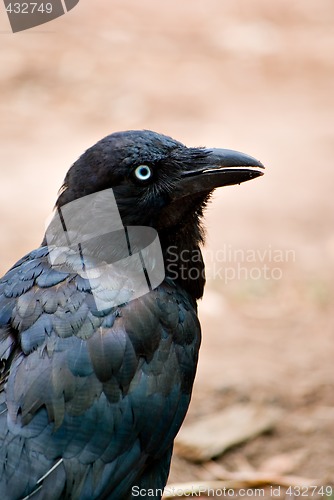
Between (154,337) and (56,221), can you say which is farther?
(56,221)

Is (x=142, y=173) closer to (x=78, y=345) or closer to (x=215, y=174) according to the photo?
(x=215, y=174)

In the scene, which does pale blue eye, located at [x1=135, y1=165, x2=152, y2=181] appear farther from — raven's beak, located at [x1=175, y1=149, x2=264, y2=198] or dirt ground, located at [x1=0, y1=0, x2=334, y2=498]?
dirt ground, located at [x1=0, y1=0, x2=334, y2=498]

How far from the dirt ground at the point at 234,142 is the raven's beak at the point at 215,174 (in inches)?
74.2

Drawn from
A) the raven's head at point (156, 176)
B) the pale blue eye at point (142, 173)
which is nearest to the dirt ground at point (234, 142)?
the raven's head at point (156, 176)

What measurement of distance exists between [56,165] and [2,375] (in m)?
5.45

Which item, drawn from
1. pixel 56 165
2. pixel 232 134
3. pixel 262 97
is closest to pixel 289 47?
pixel 262 97

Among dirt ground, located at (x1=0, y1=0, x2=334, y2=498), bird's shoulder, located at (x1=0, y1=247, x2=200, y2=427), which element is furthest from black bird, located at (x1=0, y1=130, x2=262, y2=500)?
dirt ground, located at (x1=0, y1=0, x2=334, y2=498)

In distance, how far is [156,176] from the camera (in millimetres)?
4062

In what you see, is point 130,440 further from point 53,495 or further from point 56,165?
point 56,165

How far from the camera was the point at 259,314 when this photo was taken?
23.1 feet

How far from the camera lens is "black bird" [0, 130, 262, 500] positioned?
357cm

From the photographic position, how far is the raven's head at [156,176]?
13.1ft

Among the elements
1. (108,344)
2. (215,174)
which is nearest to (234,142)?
(215,174)

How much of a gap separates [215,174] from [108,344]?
0.91m
